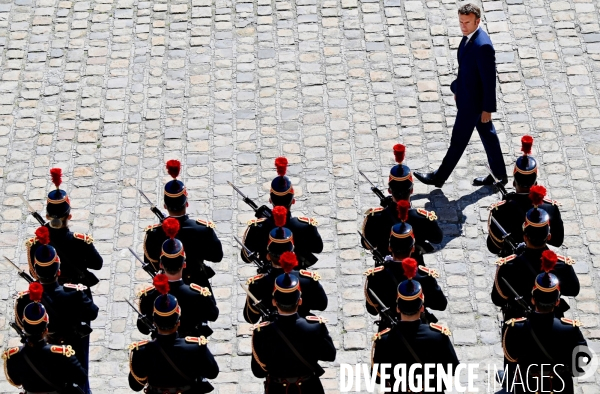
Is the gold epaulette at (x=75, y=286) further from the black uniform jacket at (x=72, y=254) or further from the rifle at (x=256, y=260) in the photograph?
the rifle at (x=256, y=260)

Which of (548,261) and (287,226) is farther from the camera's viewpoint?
(287,226)

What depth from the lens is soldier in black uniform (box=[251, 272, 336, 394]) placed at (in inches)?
338

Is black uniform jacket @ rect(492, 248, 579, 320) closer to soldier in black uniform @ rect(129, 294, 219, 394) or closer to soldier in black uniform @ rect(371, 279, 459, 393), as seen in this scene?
soldier in black uniform @ rect(371, 279, 459, 393)

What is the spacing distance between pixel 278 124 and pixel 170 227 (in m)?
3.65

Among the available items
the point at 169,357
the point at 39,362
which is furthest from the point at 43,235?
the point at 169,357

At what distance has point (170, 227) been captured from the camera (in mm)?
9273

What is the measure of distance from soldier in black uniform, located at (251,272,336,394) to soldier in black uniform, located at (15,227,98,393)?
4.90ft

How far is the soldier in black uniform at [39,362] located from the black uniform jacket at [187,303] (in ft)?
2.38

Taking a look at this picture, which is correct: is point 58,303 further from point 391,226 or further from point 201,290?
point 391,226

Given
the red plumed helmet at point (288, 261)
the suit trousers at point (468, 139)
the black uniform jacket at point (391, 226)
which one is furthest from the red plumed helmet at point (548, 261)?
the suit trousers at point (468, 139)

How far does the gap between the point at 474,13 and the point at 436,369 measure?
3742 mm

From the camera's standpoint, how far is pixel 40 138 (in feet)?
41.4

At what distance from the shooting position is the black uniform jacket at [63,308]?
30.0 ft

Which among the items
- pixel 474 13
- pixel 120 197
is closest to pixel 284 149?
pixel 120 197
